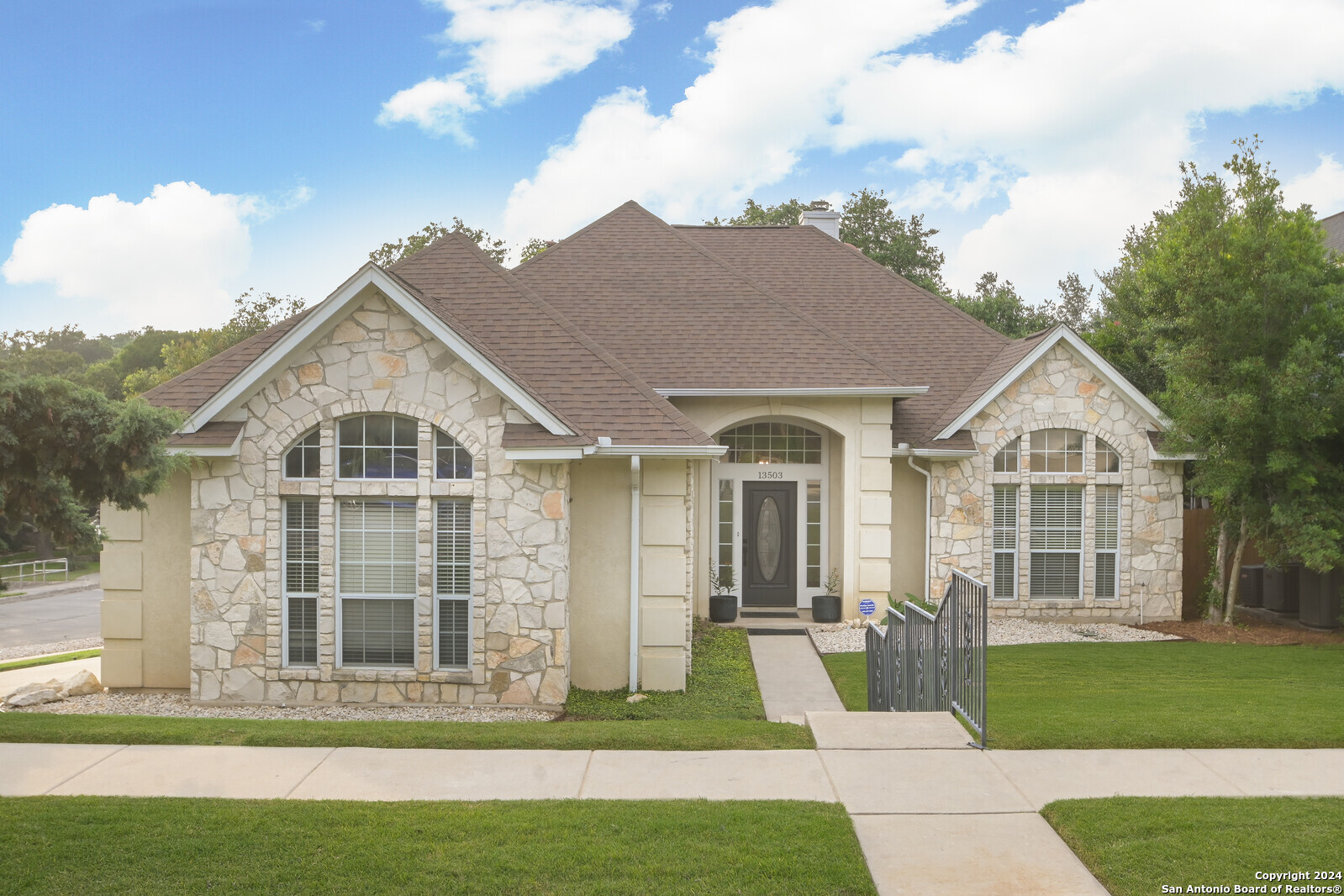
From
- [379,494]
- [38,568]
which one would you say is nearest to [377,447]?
[379,494]

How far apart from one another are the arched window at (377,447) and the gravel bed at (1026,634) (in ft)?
22.2

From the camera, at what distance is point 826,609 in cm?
1595

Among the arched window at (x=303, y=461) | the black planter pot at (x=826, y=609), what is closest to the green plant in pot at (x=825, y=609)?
the black planter pot at (x=826, y=609)

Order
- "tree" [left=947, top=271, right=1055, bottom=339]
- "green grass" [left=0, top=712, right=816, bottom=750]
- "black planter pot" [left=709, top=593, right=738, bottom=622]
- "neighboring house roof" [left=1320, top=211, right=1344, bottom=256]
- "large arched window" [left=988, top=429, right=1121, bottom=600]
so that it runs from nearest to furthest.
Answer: "green grass" [left=0, top=712, right=816, bottom=750], "black planter pot" [left=709, top=593, right=738, bottom=622], "large arched window" [left=988, top=429, right=1121, bottom=600], "neighboring house roof" [left=1320, top=211, right=1344, bottom=256], "tree" [left=947, top=271, right=1055, bottom=339]

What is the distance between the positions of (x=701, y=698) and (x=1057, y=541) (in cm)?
833

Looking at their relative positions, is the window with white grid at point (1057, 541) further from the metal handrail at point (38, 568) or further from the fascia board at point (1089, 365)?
the metal handrail at point (38, 568)

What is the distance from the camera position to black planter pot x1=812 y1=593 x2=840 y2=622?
1595 cm

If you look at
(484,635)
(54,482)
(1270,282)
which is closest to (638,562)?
(484,635)

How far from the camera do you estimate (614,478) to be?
38.3 feet

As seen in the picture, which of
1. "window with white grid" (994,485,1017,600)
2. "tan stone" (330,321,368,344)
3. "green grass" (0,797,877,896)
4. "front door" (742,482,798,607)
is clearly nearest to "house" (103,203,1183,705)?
"tan stone" (330,321,368,344)

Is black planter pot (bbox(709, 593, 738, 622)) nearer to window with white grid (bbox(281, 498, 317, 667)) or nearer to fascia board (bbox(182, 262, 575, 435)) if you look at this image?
fascia board (bbox(182, 262, 575, 435))

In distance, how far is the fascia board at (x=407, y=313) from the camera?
10211 millimetres

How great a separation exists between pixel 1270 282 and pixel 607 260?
11053 millimetres

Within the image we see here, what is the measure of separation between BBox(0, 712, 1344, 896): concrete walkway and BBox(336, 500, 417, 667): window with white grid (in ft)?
10.5
